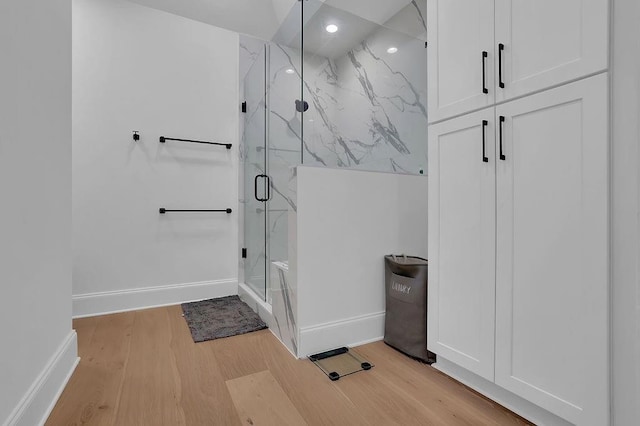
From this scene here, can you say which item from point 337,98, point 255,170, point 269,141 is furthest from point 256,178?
point 337,98

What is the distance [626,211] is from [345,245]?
1.20 metres

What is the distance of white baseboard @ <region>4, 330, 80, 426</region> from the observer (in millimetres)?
1036

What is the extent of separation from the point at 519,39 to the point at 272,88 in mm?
1771

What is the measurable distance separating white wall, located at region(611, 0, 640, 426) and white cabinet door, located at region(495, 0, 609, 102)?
5 centimetres

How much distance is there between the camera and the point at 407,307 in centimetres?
174

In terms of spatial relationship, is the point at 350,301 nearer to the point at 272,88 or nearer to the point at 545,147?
the point at 545,147

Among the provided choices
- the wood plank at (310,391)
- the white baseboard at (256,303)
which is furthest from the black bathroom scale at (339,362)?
the white baseboard at (256,303)

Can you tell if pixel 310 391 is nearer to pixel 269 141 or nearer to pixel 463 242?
pixel 463 242

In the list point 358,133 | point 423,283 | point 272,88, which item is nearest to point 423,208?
point 423,283

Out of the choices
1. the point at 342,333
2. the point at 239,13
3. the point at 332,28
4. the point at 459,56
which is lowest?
the point at 342,333

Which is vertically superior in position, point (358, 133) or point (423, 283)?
point (358, 133)

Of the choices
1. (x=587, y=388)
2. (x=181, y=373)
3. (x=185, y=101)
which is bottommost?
(x=181, y=373)

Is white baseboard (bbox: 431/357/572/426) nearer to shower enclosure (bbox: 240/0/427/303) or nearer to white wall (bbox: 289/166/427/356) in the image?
white wall (bbox: 289/166/427/356)

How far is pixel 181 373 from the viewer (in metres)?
1.55
